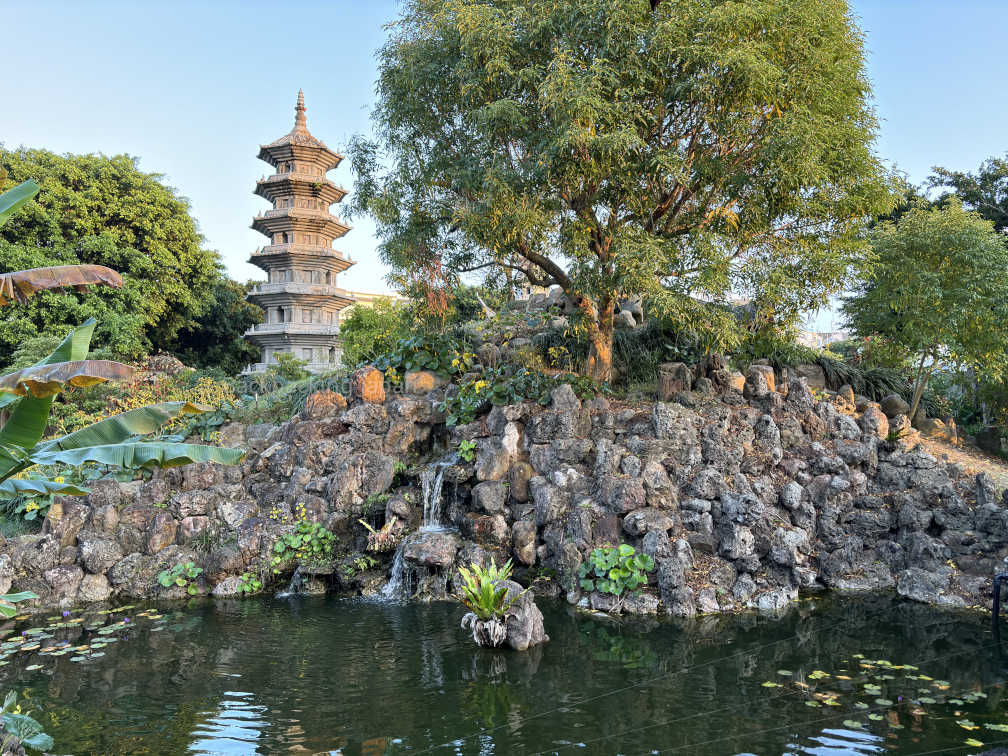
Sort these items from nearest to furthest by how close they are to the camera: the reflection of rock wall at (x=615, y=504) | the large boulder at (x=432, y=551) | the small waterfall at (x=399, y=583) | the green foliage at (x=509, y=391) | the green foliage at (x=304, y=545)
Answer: the reflection of rock wall at (x=615, y=504), the large boulder at (x=432, y=551), the small waterfall at (x=399, y=583), the green foliage at (x=304, y=545), the green foliage at (x=509, y=391)

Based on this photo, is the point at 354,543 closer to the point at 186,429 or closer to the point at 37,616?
the point at 37,616

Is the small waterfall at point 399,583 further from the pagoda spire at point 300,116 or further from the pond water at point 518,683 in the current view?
the pagoda spire at point 300,116

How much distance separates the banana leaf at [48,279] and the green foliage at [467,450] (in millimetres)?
6270

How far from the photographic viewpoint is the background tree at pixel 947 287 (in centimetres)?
1077

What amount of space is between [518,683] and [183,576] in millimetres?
Answer: 5842

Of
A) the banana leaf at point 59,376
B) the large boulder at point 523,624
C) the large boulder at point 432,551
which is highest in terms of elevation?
the banana leaf at point 59,376

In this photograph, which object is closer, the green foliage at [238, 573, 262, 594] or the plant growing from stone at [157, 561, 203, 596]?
the plant growing from stone at [157, 561, 203, 596]

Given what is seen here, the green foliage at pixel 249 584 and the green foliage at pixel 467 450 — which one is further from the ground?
the green foliage at pixel 467 450

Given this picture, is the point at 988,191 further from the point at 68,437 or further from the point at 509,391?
the point at 68,437

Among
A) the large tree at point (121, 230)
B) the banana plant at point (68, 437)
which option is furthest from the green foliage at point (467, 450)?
the large tree at point (121, 230)

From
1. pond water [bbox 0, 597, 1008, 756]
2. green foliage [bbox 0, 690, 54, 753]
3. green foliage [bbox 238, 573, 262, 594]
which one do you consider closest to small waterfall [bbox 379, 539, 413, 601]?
pond water [bbox 0, 597, 1008, 756]

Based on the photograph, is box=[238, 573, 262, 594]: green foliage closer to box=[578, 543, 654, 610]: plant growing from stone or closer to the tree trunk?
box=[578, 543, 654, 610]: plant growing from stone

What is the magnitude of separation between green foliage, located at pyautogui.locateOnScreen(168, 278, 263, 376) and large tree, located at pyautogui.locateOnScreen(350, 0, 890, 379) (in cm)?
2194

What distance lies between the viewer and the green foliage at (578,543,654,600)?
27.0ft
